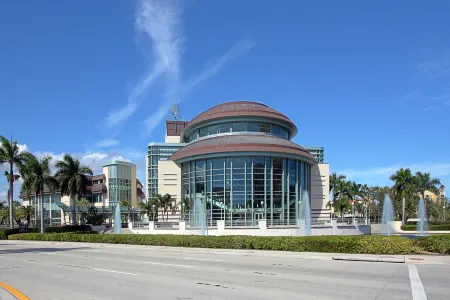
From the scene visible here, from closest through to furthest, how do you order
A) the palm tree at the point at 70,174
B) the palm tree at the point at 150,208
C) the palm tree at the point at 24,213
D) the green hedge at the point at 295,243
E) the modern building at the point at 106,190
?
the green hedge at the point at 295,243 < the palm tree at the point at 70,174 < the palm tree at the point at 150,208 < the palm tree at the point at 24,213 < the modern building at the point at 106,190

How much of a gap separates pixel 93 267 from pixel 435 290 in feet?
41.1

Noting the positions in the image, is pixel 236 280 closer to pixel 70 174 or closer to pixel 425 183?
pixel 70 174

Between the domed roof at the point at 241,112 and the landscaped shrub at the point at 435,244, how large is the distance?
38.2 meters

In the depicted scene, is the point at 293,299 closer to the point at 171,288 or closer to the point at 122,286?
the point at 171,288

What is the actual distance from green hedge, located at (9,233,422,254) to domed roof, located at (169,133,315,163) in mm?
21423

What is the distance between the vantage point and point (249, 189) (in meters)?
51.4

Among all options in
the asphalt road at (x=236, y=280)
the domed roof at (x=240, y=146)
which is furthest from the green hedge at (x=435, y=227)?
the asphalt road at (x=236, y=280)

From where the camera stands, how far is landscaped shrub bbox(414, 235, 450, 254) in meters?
19.4

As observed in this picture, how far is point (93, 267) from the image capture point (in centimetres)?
1678

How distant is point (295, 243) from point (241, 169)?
29.5 meters

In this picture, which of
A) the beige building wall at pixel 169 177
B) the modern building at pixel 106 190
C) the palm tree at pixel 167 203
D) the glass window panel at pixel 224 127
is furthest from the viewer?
the modern building at pixel 106 190

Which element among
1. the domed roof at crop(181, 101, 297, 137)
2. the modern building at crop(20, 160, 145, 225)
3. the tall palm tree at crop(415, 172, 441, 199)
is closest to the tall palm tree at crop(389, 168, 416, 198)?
the tall palm tree at crop(415, 172, 441, 199)

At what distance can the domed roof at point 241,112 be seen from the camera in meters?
57.2

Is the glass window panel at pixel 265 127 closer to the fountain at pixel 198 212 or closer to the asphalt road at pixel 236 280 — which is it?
the fountain at pixel 198 212
